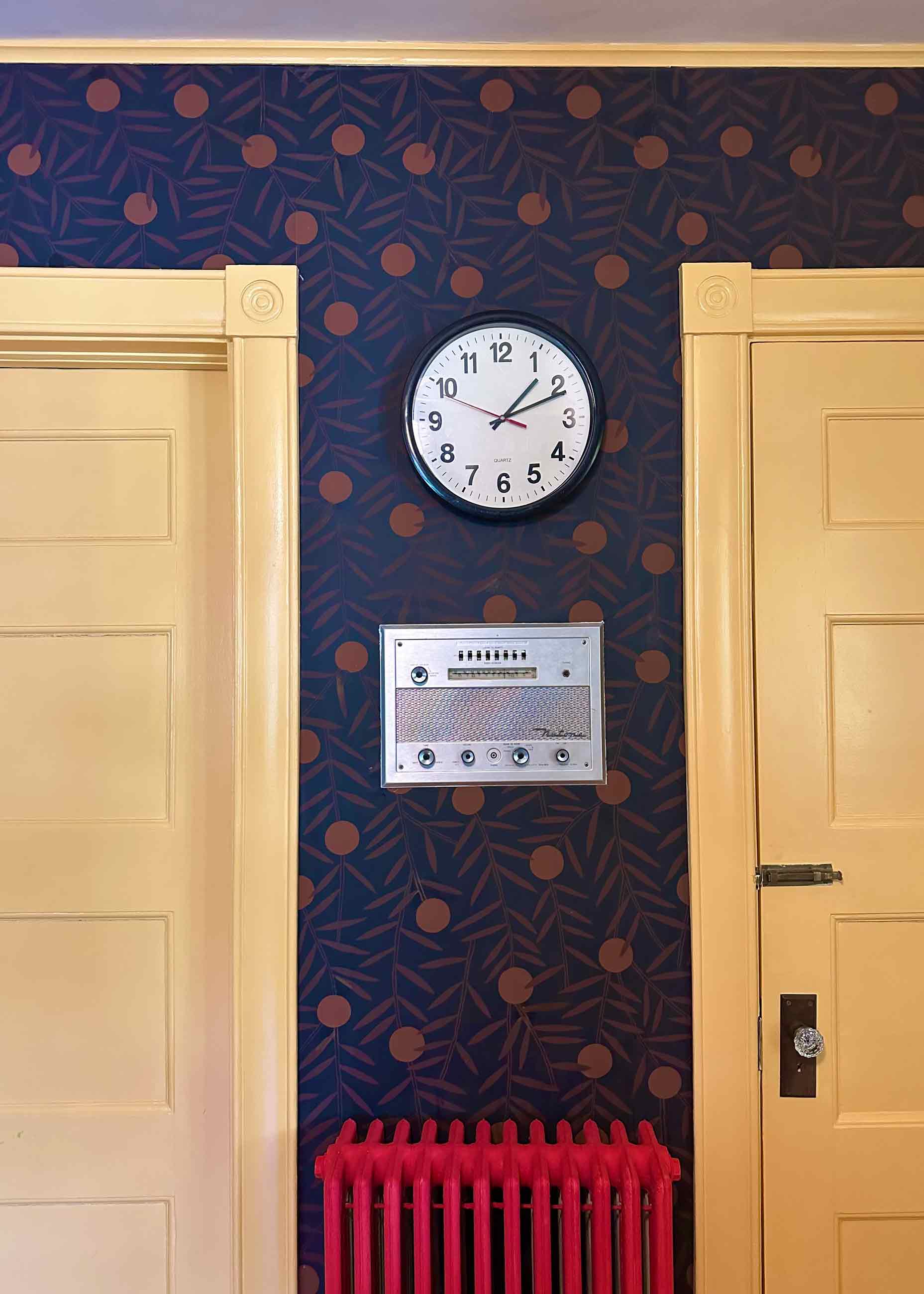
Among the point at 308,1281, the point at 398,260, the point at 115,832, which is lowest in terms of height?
the point at 308,1281

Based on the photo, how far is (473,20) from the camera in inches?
61.7

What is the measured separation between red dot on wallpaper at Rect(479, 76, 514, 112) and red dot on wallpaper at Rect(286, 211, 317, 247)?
37 cm

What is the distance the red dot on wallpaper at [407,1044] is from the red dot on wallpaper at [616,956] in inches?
13.4

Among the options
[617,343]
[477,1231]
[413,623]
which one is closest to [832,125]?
[617,343]

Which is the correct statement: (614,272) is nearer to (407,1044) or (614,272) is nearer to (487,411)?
(487,411)

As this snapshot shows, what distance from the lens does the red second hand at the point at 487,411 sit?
62.8 inches

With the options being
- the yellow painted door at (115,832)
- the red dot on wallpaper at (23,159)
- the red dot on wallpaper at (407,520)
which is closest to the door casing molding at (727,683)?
the red dot on wallpaper at (407,520)

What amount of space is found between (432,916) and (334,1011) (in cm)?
23

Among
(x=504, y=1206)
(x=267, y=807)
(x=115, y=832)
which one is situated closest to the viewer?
(x=504, y=1206)

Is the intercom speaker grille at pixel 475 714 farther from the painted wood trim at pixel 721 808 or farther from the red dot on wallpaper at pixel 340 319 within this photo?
the red dot on wallpaper at pixel 340 319

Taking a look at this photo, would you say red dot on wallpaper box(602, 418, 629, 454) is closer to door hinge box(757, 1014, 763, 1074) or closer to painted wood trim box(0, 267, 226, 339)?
painted wood trim box(0, 267, 226, 339)

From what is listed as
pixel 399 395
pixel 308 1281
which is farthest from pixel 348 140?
pixel 308 1281

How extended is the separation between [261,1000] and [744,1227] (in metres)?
0.90

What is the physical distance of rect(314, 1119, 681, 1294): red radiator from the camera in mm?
1396
